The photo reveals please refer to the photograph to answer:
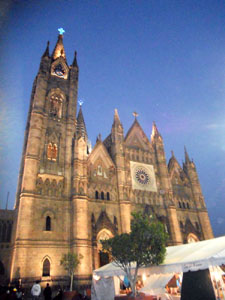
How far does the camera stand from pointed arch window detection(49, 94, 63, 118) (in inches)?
1496

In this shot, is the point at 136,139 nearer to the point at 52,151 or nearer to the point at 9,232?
the point at 52,151

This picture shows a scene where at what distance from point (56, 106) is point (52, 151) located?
873 centimetres

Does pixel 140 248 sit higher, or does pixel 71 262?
pixel 71 262

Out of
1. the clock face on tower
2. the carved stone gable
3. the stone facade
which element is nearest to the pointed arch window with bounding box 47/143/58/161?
the stone facade

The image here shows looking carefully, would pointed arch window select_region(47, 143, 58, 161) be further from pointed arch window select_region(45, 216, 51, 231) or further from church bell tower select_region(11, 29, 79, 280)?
pointed arch window select_region(45, 216, 51, 231)

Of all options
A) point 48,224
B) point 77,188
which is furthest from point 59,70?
point 48,224

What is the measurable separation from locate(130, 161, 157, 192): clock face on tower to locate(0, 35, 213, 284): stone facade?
0.58 feet

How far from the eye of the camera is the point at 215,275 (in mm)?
13883

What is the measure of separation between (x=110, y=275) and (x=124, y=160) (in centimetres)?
2126

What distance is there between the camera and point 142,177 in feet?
129

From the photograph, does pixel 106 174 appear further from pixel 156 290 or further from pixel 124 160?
pixel 156 290

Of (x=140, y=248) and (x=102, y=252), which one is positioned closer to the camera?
(x=140, y=248)

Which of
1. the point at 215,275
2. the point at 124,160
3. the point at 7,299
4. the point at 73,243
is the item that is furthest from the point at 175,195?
the point at 7,299

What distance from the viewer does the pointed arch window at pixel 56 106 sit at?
125 ft
